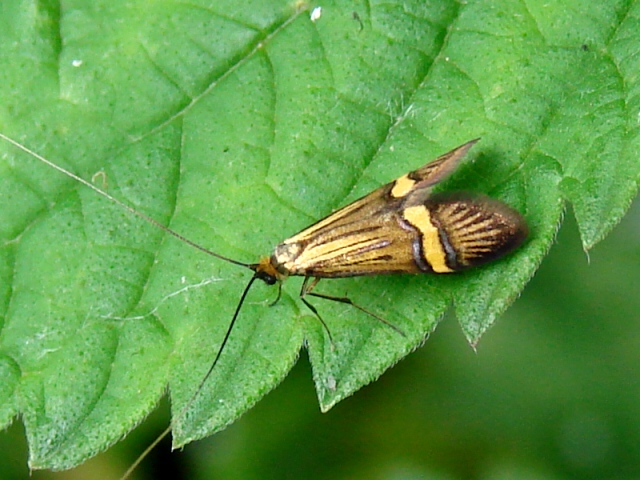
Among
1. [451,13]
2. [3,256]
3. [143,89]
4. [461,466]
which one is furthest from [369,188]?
[461,466]

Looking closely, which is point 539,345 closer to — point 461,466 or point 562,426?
point 562,426

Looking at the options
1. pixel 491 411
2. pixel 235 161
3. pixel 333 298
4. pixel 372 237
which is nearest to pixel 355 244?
pixel 372 237

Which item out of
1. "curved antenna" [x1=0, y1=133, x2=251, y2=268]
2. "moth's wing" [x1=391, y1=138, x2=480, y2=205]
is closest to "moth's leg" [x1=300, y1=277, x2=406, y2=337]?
"curved antenna" [x1=0, y1=133, x2=251, y2=268]

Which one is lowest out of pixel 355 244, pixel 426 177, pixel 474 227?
pixel 355 244

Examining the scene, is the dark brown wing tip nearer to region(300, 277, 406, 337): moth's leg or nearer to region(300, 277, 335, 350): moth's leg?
region(300, 277, 406, 337): moth's leg

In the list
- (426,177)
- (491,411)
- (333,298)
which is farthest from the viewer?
(491,411)

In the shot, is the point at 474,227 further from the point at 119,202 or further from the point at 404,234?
the point at 119,202
